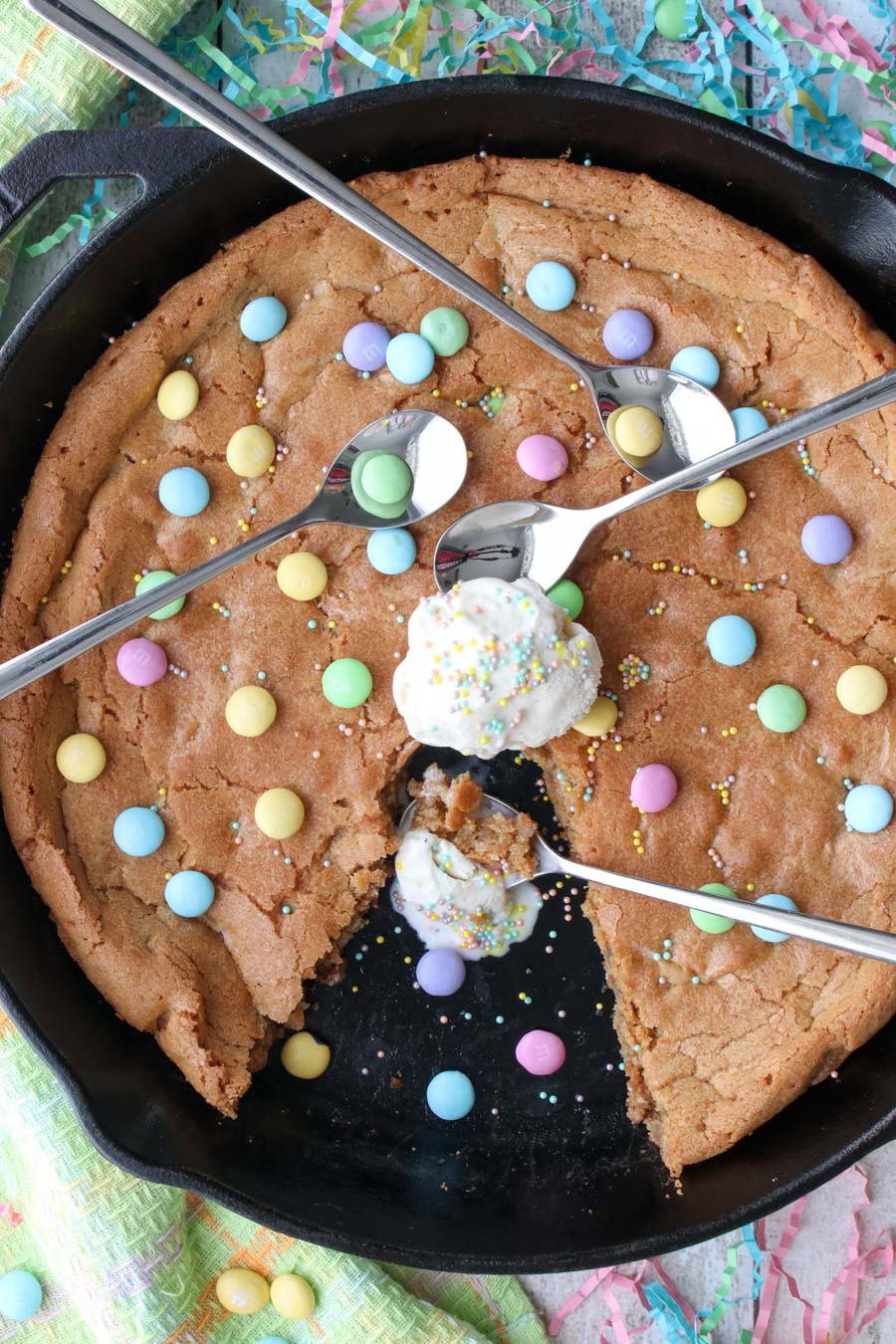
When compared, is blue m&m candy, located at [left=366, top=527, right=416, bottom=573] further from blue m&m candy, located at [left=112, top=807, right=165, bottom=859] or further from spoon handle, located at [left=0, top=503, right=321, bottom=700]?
blue m&m candy, located at [left=112, top=807, right=165, bottom=859]

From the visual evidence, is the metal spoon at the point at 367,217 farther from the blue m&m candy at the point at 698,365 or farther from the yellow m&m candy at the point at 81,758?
the yellow m&m candy at the point at 81,758

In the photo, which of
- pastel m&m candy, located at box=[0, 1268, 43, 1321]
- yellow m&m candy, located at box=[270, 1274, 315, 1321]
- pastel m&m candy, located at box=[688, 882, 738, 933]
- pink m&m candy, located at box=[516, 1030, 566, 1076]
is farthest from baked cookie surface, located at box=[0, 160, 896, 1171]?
pastel m&m candy, located at box=[0, 1268, 43, 1321]

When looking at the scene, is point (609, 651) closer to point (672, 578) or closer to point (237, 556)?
point (672, 578)

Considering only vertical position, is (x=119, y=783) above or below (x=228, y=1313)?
above

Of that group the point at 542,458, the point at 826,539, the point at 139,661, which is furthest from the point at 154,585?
the point at 826,539

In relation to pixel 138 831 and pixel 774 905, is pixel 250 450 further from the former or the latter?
pixel 774 905

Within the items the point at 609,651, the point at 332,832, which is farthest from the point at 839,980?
the point at 332,832
